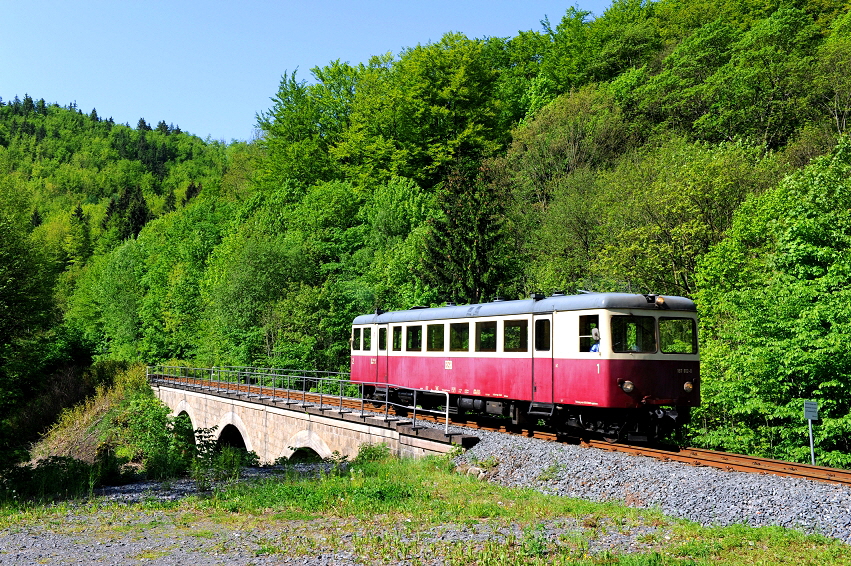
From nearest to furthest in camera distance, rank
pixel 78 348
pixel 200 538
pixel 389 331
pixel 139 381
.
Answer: pixel 200 538
pixel 389 331
pixel 139 381
pixel 78 348

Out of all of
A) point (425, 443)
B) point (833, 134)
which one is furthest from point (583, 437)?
point (833, 134)

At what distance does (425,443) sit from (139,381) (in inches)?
1394

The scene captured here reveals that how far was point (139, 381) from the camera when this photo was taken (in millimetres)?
46750

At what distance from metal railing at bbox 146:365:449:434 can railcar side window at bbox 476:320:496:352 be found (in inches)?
79.6

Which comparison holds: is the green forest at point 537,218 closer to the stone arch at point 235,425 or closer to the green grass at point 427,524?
the stone arch at point 235,425

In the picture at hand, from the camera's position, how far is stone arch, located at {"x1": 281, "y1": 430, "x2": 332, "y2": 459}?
22.5 meters

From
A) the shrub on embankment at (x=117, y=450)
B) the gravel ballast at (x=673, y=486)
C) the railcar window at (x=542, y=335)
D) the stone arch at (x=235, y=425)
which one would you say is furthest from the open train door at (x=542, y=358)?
the stone arch at (x=235, y=425)

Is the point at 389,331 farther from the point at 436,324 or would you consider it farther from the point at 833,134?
the point at 833,134

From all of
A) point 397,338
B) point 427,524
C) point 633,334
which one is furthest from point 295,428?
point 427,524

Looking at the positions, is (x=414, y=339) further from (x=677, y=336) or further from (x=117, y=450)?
(x=117, y=450)

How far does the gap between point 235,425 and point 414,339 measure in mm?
13967

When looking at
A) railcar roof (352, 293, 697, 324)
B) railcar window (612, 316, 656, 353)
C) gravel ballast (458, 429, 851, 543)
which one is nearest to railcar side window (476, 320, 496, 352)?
railcar roof (352, 293, 697, 324)

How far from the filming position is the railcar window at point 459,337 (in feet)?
62.2

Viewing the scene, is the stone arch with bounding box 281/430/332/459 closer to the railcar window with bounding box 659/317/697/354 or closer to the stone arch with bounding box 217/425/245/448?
the stone arch with bounding box 217/425/245/448
